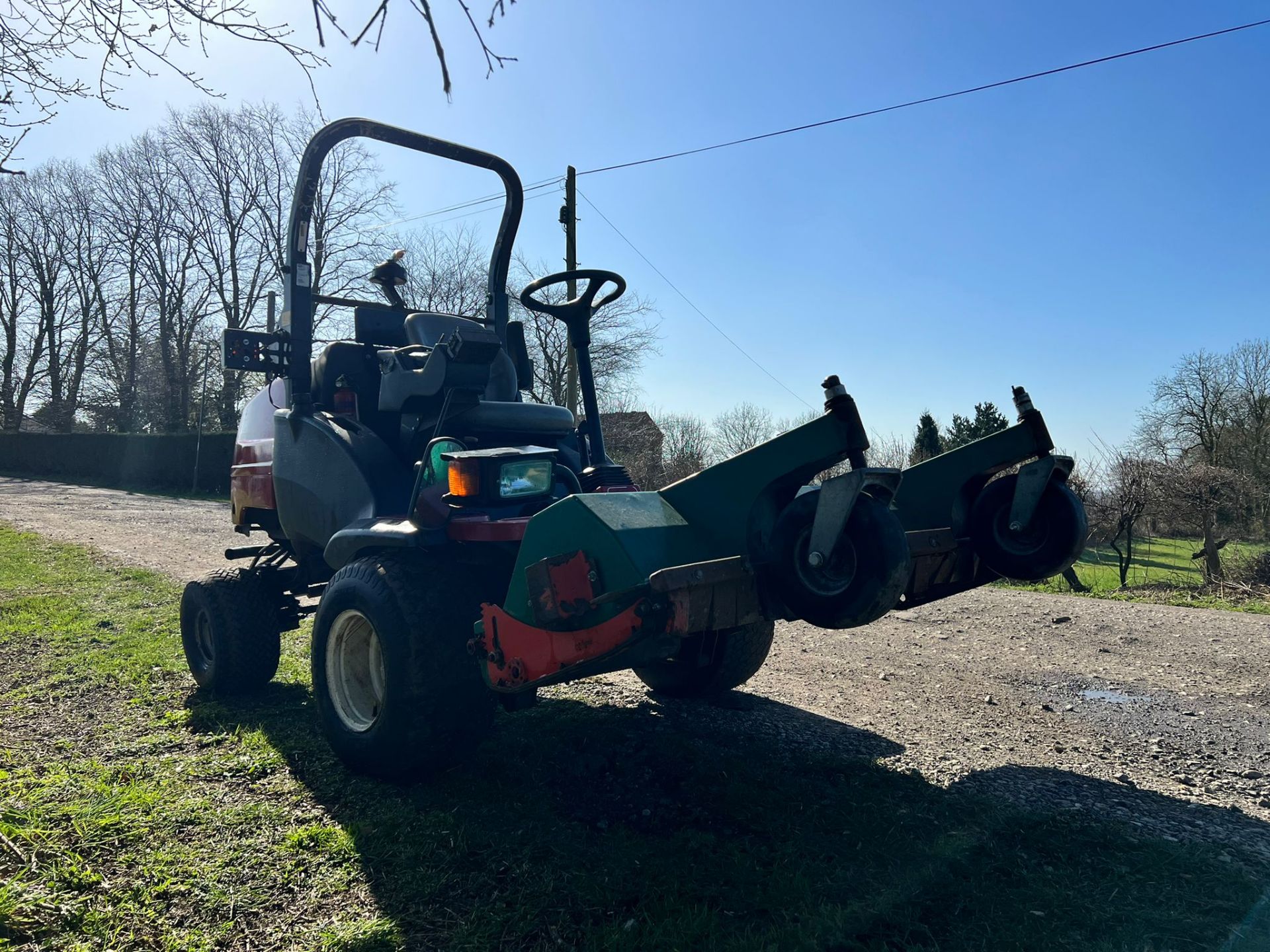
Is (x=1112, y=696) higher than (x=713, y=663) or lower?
lower

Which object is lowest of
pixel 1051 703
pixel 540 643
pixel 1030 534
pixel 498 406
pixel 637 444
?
pixel 1051 703

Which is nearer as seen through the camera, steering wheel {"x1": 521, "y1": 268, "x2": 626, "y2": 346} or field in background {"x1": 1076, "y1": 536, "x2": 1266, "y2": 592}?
steering wheel {"x1": 521, "y1": 268, "x2": 626, "y2": 346}

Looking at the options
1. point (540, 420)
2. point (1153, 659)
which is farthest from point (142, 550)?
point (1153, 659)

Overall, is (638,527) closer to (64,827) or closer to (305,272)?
(64,827)

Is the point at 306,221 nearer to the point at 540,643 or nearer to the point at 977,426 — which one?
the point at 540,643

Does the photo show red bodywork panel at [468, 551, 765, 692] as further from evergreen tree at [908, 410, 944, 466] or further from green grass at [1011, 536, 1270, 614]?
evergreen tree at [908, 410, 944, 466]

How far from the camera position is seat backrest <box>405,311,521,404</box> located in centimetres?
435

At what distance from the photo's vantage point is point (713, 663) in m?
4.41

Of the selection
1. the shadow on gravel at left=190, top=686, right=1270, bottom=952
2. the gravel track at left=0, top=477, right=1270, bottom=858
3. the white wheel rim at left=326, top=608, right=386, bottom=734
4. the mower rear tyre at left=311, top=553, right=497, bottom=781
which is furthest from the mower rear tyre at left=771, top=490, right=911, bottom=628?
the white wheel rim at left=326, top=608, right=386, bottom=734

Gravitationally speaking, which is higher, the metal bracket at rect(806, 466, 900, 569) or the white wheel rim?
the metal bracket at rect(806, 466, 900, 569)

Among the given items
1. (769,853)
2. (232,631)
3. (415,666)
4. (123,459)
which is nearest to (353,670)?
(415,666)

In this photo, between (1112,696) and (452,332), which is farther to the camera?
(1112,696)

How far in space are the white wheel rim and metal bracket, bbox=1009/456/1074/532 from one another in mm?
2575

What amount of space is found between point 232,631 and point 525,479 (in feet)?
7.97
